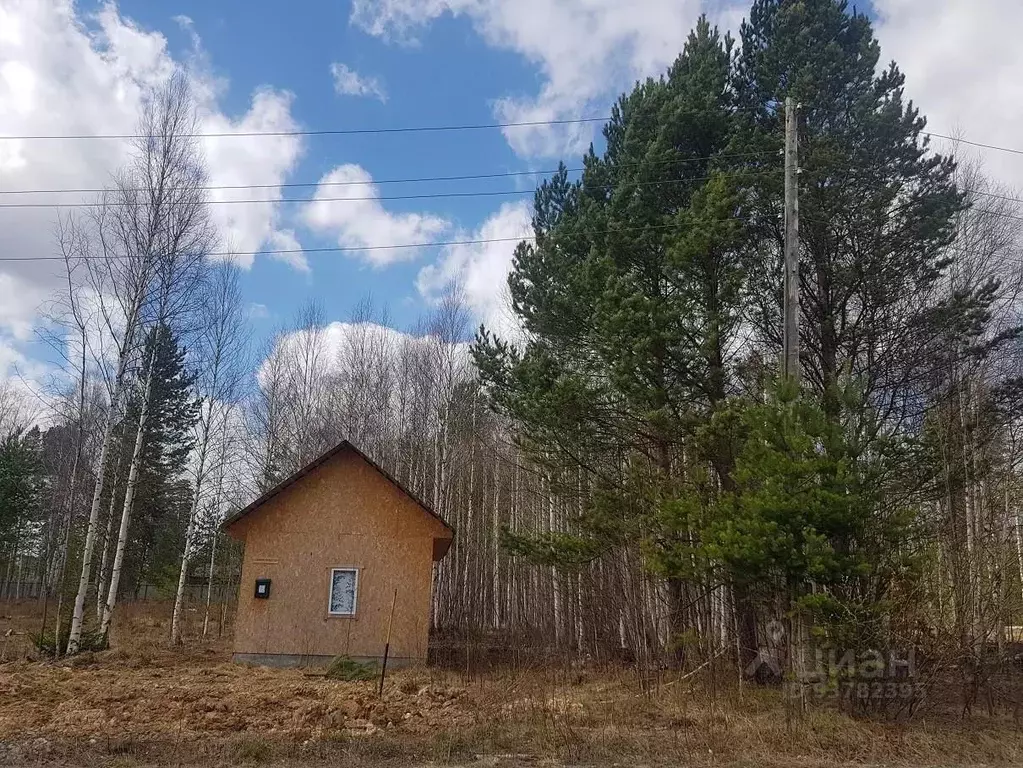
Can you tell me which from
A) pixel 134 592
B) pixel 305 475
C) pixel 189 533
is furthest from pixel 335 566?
pixel 134 592

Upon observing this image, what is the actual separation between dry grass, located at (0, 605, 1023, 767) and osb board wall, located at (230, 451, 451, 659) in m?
3.51

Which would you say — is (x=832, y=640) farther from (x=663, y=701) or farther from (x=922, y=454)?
(x=922, y=454)

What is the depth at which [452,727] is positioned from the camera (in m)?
8.88

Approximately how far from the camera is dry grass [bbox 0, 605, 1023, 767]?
7.62 m

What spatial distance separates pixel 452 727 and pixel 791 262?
25.5ft

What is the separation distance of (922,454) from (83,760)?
11817 mm

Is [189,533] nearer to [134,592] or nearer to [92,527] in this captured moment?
[92,527]

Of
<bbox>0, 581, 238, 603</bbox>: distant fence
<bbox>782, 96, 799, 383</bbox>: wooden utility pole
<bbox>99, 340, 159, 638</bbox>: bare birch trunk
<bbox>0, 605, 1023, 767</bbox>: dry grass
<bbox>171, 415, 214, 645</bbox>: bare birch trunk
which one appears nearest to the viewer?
<bbox>0, 605, 1023, 767</bbox>: dry grass

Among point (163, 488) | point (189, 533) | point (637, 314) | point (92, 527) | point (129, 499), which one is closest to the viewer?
point (637, 314)

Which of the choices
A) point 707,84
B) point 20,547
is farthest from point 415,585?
point 20,547

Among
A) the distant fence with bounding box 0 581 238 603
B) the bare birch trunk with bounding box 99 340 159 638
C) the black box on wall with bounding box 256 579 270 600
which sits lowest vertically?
the distant fence with bounding box 0 581 238 603

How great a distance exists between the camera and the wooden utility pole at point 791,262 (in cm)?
1014

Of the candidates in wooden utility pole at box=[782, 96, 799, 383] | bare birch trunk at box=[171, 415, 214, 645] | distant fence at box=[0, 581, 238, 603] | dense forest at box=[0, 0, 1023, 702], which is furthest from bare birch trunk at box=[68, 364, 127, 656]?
distant fence at box=[0, 581, 238, 603]

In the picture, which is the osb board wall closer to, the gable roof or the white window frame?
the white window frame
